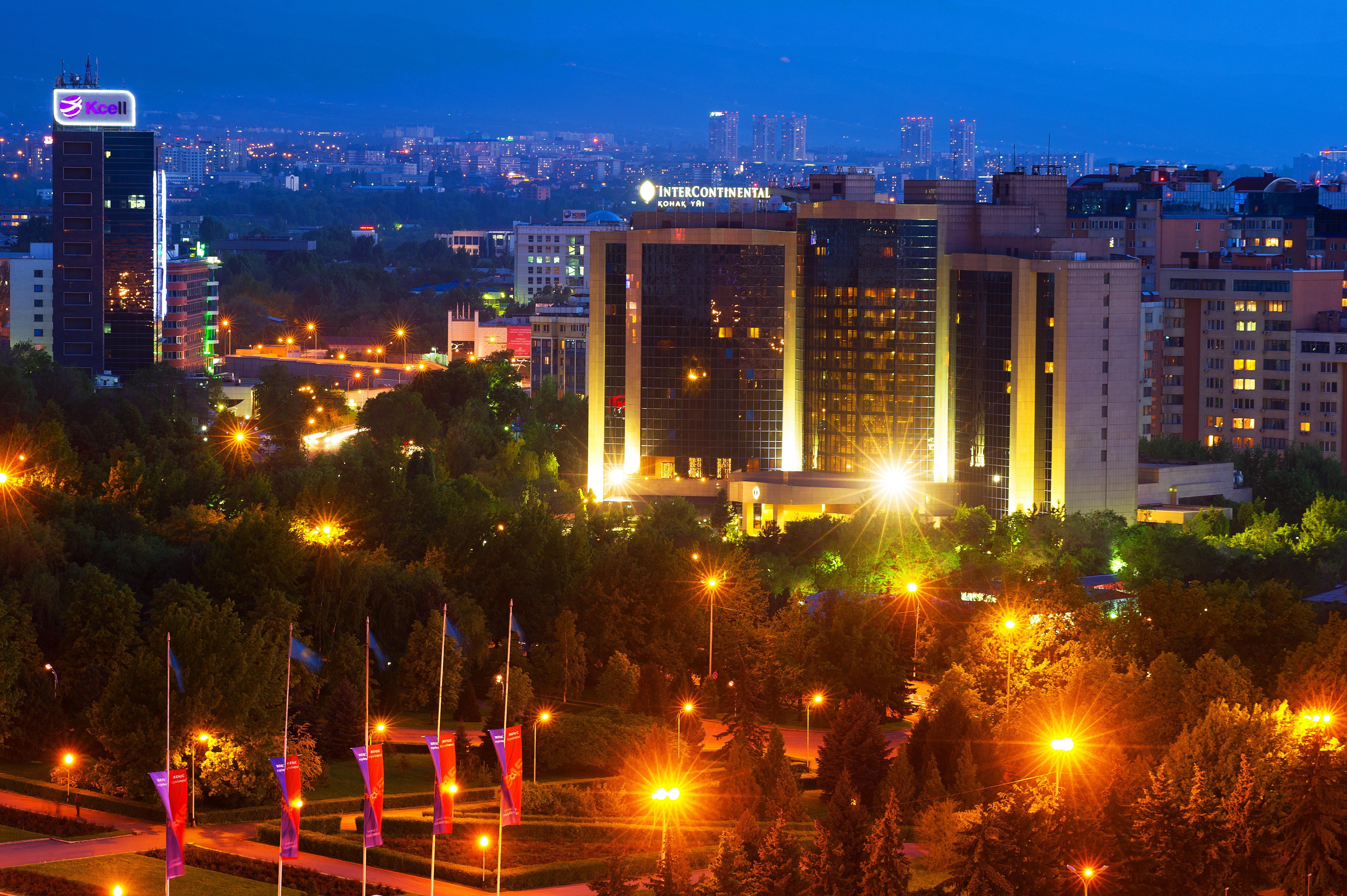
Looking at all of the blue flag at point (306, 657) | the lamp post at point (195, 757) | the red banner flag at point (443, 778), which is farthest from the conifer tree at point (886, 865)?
the blue flag at point (306, 657)

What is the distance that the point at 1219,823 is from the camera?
51250 mm

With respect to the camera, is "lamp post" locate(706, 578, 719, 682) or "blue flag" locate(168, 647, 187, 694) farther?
"lamp post" locate(706, 578, 719, 682)

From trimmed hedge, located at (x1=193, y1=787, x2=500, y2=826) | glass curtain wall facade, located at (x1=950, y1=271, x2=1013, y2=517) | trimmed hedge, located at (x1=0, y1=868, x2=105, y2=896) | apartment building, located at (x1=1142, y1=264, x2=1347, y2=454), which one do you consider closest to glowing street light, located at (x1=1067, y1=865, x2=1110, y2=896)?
trimmed hedge, located at (x1=193, y1=787, x2=500, y2=826)

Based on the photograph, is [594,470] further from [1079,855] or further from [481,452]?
[1079,855]

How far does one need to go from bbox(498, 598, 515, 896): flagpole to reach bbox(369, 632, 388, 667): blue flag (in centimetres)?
553

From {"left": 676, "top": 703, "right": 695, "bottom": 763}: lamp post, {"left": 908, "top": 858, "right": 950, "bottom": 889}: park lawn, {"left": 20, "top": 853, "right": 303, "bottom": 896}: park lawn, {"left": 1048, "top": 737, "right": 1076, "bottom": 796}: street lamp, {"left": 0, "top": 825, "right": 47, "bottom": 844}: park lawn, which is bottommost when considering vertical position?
{"left": 908, "top": 858, "right": 950, "bottom": 889}: park lawn

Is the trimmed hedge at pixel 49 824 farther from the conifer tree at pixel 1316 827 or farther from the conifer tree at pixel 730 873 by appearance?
the conifer tree at pixel 1316 827

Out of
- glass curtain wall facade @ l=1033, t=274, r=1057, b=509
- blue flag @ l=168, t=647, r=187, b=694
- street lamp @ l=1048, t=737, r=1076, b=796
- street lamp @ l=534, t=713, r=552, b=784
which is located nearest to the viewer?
street lamp @ l=1048, t=737, r=1076, b=796

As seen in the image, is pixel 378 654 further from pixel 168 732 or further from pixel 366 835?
pixel 366 835

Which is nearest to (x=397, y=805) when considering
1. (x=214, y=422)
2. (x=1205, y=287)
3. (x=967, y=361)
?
(x=967, y=361)

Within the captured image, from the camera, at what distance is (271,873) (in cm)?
5219

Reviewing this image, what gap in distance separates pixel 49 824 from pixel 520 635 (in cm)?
2132

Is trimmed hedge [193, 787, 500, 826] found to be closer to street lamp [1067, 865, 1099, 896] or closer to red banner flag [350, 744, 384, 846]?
red banner flag [350, 744, 384, 846]

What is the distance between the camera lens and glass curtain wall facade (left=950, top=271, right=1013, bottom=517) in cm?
10131
